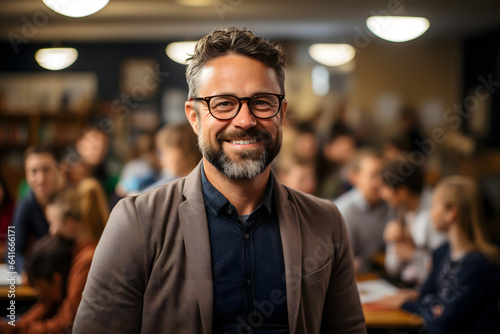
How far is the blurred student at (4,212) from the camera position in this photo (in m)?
3.05

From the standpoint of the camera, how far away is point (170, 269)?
1198mm

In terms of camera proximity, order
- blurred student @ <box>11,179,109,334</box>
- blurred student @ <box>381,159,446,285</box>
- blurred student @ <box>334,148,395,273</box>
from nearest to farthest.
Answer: blurred student @ <box>11,179,109,334</box> < blurred student @ <box>381,159,446,285</box> < blurred student @ <box>334,148,395,273</box>

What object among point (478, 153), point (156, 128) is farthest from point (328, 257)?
point (478, 153)

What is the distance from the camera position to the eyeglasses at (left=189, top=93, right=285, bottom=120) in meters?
1.20

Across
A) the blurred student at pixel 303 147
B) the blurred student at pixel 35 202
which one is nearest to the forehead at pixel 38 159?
the blurred student at pixel 35 202

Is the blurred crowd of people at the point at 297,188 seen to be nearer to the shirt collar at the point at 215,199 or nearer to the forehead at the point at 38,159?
the forehead at the point at 38,159

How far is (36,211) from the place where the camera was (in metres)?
2.29

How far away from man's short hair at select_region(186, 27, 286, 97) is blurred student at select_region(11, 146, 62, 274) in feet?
4.56

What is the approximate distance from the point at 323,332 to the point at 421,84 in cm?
570

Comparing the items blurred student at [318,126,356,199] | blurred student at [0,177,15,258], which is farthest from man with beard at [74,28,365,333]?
blurred student at [318,126,356,199]

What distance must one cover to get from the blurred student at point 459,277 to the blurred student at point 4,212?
2.47 metres

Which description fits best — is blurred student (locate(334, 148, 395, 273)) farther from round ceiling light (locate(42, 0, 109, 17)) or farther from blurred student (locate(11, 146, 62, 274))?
round ceiling light (locate(42, 0, 109, 17))

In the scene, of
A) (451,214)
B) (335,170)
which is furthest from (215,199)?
(335,170)

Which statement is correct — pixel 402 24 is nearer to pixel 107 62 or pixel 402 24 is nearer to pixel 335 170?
pixel 335 170
